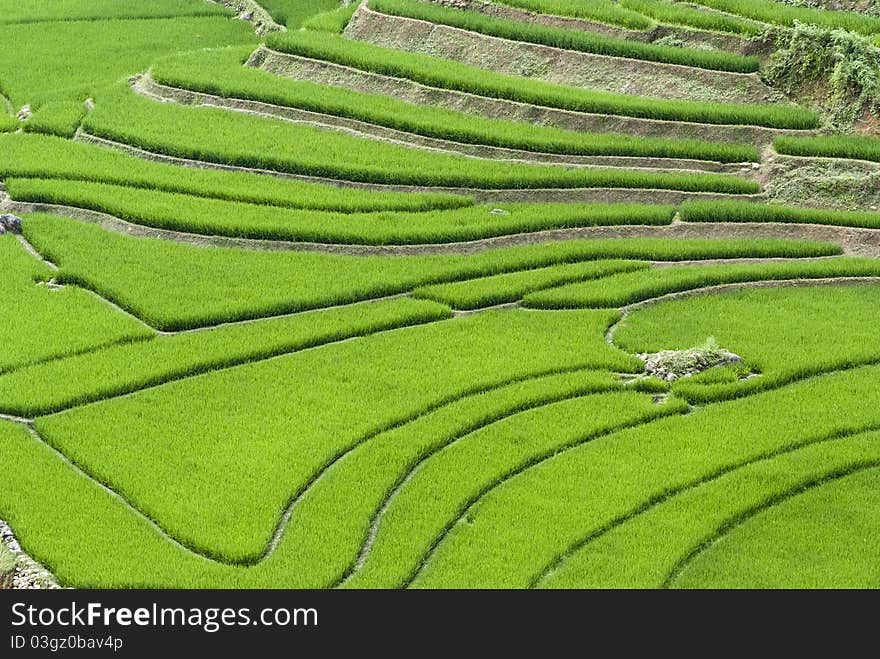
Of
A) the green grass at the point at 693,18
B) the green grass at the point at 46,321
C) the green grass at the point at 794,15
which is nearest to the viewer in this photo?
the green grass at the point at 46,321

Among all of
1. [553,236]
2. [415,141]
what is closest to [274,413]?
[553,236]

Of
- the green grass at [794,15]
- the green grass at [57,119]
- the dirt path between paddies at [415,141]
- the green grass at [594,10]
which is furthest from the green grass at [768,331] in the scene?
the green grass at [57,119]

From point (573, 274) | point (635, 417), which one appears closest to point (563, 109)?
point (573, 274)

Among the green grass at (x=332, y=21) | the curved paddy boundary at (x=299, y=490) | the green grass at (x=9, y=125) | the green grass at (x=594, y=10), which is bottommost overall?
the curved paddy boundary at (x=299, y=490)

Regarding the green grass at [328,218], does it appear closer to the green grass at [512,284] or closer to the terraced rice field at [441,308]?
the terraced rice field at [441,308]

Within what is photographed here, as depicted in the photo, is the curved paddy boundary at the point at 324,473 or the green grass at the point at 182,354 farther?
the green grass at the point at 182,354

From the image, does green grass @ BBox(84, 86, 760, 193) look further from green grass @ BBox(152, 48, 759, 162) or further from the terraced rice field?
green grass @ BBox(152, 48, 759, 162)

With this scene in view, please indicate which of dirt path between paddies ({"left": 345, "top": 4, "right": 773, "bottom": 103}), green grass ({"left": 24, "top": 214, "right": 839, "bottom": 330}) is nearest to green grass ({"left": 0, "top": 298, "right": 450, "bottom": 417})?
green grass ({"left": 24, "top": 214, "right": 839, "bottom": 330})
